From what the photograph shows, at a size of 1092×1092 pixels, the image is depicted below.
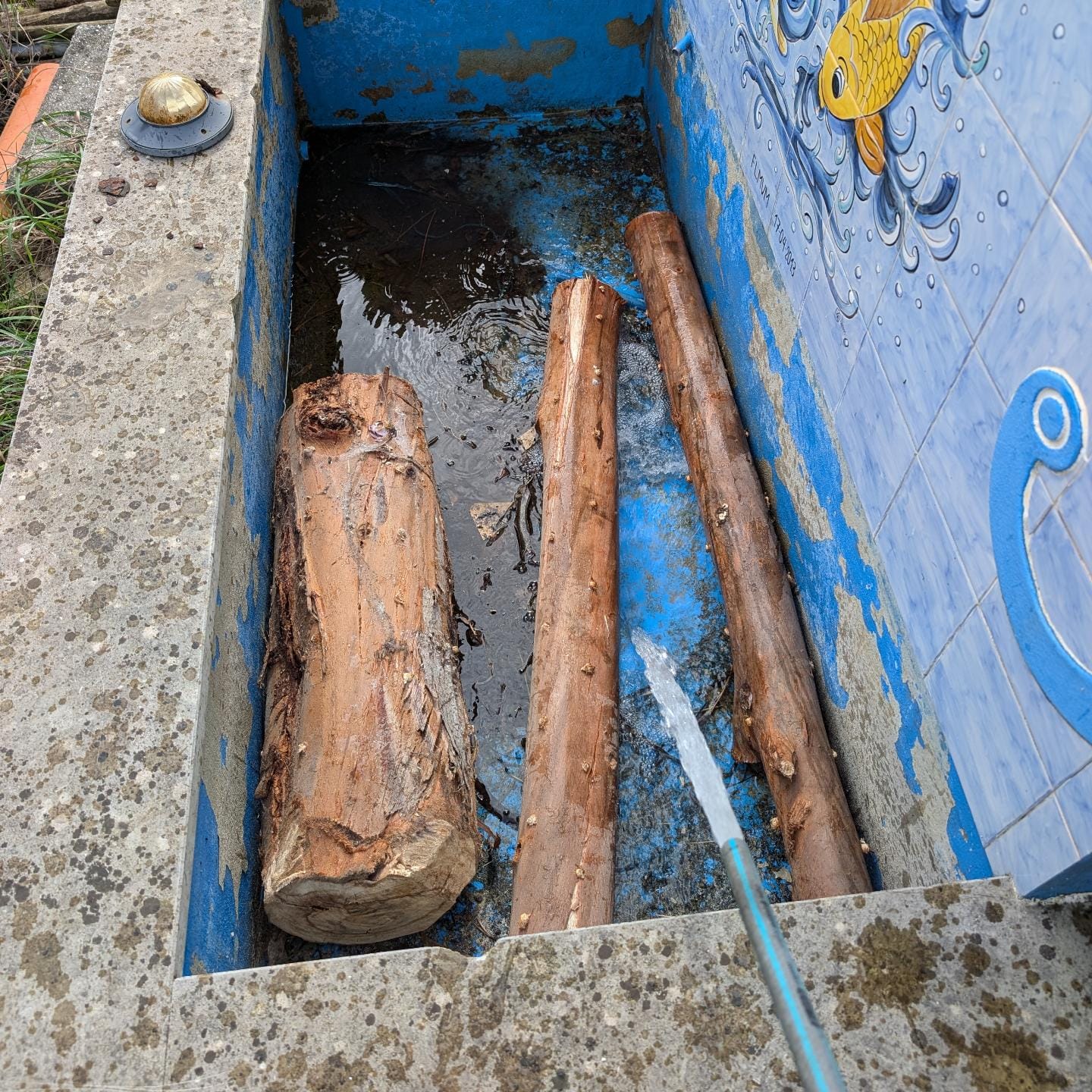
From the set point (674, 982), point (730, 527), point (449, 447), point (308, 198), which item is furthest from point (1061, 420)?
point (308, 198)

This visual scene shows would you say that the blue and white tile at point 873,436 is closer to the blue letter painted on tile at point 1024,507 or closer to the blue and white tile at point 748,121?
the blue letter painted on tile at point 1024,507

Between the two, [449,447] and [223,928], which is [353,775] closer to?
[223,928]

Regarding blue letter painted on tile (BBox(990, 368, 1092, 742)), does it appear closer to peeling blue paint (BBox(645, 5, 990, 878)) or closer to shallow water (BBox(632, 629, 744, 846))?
peeling blue paint (BBox(645, 5, 990, 878))

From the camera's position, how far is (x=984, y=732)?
2018 mm

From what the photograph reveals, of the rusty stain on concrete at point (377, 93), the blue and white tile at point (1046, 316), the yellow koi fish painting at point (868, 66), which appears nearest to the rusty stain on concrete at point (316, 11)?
the rusty stain on concrete at point (377, 93)

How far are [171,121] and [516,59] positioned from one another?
2190mm

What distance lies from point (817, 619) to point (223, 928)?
1.93 metres

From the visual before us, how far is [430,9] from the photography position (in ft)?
15.3

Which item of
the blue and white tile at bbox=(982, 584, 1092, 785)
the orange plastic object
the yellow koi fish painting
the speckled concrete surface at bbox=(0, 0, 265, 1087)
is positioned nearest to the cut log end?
the speckled concrete surface at bbox=(0, 0, 265, 1087)

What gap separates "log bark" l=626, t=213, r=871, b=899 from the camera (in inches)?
104

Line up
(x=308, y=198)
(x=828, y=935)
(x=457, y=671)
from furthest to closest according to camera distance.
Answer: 1. (x=308, y=198)
2. (x=457, y=671)
3. (x=828, y=935)

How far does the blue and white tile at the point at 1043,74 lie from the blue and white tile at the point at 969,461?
43cm

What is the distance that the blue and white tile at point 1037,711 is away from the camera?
1679 mm

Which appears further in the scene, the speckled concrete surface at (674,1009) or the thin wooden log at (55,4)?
the thin wooden log at (55,4)
